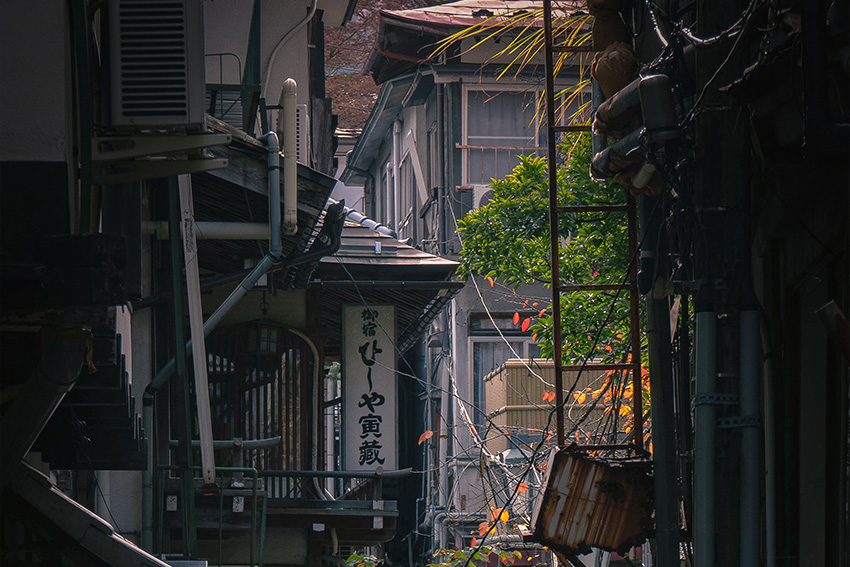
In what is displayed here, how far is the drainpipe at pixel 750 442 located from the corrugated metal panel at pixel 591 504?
7.19 feet

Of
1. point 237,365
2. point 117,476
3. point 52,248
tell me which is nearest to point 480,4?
point 237,365

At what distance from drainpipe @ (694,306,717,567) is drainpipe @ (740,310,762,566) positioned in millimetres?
148

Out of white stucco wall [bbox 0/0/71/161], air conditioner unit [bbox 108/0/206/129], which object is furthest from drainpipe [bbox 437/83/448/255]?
white stucco wall [bbox 0/0/71/161]

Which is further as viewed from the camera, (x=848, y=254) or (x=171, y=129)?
(x=171, y=129)

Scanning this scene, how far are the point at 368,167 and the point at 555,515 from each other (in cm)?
3078

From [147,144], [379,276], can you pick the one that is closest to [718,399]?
[147,144]

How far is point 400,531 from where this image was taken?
3031cm

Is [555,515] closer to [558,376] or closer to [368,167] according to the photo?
[558,376]

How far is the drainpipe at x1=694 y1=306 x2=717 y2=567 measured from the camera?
6043 millimetres

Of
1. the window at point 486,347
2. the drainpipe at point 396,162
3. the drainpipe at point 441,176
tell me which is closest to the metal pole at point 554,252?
the window at point 486,347

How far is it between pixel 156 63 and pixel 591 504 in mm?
4177

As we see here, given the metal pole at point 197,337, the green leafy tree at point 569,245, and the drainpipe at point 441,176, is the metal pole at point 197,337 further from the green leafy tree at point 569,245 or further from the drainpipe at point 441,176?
the drainpipe at point 441,176

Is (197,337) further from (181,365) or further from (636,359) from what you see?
(636,359)

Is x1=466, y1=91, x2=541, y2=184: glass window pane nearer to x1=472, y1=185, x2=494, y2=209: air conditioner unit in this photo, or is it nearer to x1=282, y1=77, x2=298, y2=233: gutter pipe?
x1=472, y1=185, x2=494, y2=209: air conditioner unit
